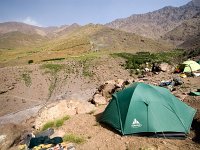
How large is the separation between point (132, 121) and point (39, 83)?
86.1ft

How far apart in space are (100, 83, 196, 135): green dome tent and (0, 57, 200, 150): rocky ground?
1.32 ft

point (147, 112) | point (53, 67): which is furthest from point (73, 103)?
point (53, 67)

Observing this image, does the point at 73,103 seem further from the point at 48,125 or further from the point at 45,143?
the point at 45,143

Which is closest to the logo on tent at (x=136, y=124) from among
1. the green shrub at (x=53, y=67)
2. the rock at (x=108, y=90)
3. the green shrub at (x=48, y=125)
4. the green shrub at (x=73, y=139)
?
the green shrub at (x=73, y=139)

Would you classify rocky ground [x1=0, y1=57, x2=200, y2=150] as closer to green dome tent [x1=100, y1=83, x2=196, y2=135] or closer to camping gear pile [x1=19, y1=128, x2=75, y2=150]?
green dome tent [x1=100, y1=83, x2=196, y2=135]

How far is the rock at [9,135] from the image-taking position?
14.0 m

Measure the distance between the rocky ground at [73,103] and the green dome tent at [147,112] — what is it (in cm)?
40

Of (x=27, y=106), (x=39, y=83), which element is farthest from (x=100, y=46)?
(x=27, y=106)

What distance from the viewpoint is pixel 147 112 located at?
1127cm

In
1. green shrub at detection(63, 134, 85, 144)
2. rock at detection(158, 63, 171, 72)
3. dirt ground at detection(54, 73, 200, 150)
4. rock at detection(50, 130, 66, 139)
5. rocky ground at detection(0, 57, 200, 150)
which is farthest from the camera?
rock at detection(158, 63, 171, 72)

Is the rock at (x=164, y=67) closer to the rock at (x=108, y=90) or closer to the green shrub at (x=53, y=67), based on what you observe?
the rock at (x=108, y=90)

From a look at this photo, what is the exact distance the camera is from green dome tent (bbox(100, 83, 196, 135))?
1111cm

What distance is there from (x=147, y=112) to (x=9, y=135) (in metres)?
8.91

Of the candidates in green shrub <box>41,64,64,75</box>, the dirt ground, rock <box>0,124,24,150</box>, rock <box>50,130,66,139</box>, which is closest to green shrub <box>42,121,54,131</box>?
the dirt ground
